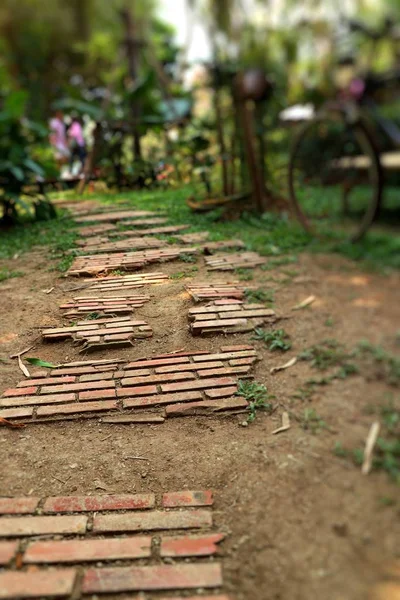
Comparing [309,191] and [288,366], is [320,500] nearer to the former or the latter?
[288,366]

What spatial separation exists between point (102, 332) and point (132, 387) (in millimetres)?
172

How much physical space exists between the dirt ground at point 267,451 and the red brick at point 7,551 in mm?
157

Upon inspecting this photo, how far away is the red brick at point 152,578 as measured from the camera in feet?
2.81

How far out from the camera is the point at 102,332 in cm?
139

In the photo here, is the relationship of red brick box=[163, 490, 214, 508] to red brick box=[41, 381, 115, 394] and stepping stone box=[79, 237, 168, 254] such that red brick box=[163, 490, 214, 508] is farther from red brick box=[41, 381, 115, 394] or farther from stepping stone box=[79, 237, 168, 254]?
stepping stone box=[79, 237, 168, 254]

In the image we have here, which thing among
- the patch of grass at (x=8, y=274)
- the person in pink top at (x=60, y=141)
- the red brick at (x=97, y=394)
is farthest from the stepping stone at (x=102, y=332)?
the person in pink top at (x=60, y=141)

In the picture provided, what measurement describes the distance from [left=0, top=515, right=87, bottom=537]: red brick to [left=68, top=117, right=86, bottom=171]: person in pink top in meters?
3.42

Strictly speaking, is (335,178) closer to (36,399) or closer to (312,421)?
(312,421)

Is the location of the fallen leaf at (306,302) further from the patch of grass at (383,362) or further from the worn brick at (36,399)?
the worn brick at (36,399)

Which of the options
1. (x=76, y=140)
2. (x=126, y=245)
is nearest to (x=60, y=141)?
(x=76, y=140)

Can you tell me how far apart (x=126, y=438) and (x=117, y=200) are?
3.55 feet

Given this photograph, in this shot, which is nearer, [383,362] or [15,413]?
[383,362]

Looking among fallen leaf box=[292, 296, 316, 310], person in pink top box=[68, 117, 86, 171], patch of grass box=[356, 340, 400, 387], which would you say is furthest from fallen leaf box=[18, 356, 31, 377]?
person in pink top box=[68, 117, 86, 171]

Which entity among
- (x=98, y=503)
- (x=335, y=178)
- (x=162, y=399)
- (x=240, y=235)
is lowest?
(x=98, y=503)
